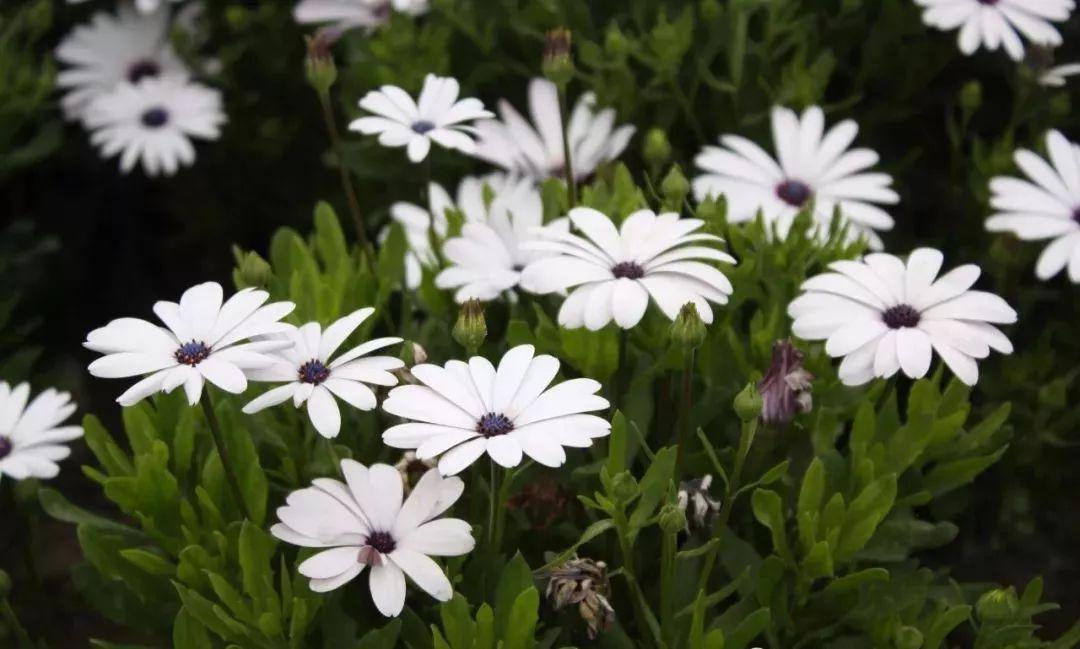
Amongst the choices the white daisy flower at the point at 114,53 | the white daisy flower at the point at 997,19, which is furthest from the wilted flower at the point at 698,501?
the white daisy flower at the point at 114,53

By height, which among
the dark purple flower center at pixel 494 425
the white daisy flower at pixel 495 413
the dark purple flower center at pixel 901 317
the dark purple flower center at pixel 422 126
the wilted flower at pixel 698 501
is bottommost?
the wilted flower at pixel 698 501

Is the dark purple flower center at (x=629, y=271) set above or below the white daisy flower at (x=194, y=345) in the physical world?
above

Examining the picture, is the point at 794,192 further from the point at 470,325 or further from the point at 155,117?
the point at 155,117

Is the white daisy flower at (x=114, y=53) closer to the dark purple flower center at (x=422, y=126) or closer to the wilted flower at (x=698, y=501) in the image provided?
the dark purple flower center at (x=422, y=126)

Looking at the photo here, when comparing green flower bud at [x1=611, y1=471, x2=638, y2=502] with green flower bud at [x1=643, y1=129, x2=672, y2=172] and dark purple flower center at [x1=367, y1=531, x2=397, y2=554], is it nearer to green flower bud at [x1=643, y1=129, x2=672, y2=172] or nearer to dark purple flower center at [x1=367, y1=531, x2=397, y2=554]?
dark purple flower center at [x1=367, y1=531, x2=397, y2=554]

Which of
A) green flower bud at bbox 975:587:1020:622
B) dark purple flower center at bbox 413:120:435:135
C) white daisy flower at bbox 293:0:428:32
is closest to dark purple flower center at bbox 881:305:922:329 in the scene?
green flower bud at bbox 975:587:1020:622

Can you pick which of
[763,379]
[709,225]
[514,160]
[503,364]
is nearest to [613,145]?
[514,160]

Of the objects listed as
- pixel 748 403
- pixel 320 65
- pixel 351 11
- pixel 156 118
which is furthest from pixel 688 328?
pixel 156 118
